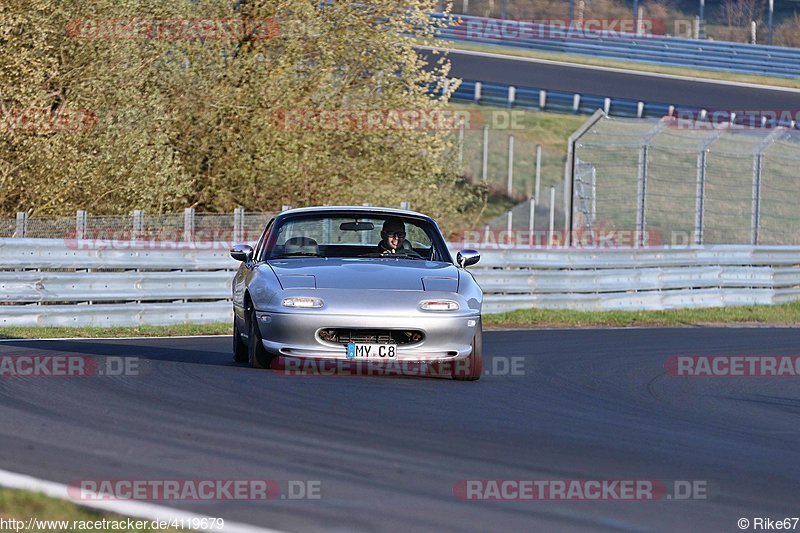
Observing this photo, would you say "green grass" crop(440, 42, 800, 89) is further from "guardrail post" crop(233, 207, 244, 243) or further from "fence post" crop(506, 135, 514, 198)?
"guardrail post" crop(233, 207, 244, 243)

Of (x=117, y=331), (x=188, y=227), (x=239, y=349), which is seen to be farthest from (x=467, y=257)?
(x=188, y=227)

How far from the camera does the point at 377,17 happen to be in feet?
86.9

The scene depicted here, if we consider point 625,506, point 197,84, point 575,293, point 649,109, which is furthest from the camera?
point 649,109

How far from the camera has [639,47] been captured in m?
42.3

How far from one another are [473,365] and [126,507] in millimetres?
5569

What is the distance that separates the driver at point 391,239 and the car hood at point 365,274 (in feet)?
1.38

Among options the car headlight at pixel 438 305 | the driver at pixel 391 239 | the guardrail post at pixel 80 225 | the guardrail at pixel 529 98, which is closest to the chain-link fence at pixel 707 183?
the guardrail at pixel 529 98

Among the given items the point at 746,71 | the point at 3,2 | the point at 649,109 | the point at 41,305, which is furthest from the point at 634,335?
the point at 746,71

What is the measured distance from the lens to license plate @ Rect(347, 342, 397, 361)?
10.1 meters

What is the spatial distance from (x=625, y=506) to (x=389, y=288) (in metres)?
4.76

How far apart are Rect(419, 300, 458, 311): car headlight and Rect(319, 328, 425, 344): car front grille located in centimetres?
19

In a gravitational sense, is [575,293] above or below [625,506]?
below

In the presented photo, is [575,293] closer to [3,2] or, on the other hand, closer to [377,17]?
[377,17]

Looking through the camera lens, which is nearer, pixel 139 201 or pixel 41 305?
pixel 41 305
